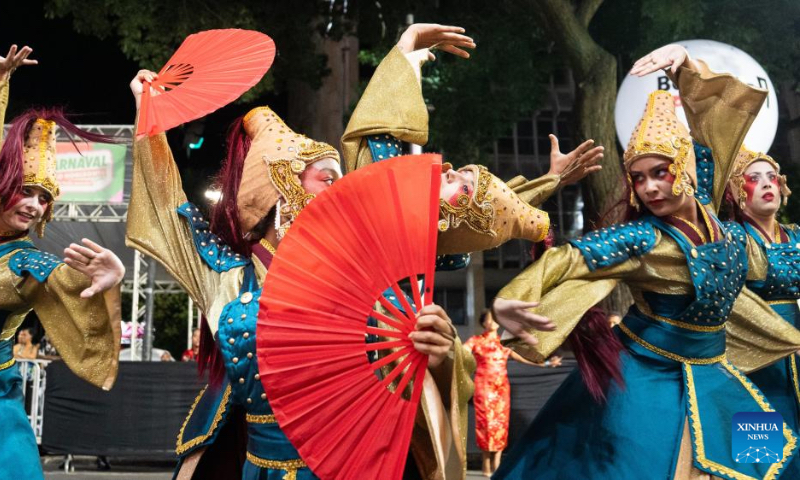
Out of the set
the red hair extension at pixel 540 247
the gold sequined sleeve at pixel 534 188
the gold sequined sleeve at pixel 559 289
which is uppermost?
the gold sequined sleeve at pixel 534 188

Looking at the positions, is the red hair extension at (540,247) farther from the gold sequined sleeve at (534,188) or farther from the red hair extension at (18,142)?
the red hair extension at (18,142)

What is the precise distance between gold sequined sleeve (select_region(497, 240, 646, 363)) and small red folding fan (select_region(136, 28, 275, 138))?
0.96m

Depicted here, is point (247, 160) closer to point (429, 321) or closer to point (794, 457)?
point (429, 321)

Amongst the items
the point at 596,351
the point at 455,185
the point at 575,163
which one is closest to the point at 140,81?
the point at 455,185

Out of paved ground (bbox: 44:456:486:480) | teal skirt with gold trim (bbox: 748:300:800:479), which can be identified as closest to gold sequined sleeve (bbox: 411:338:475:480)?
teal skirt with gold trim (bbox: 748:300:800:479)

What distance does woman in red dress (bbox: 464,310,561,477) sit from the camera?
7449 mm

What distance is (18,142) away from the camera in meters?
2.97

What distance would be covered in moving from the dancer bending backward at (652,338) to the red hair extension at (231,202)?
786 mm

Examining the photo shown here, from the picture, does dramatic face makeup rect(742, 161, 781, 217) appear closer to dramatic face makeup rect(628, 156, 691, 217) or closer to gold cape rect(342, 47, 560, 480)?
dramatic face makeup rect(628, 156, 691, 217)

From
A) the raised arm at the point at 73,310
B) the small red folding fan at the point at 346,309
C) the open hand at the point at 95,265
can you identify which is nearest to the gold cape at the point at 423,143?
the small red folding fan at the point at 346,309

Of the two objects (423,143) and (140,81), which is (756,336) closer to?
(423,143)

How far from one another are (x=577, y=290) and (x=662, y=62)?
98 centimetres

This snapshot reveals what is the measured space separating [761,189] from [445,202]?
2.25 meters

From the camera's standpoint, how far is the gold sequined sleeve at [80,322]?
2.72m
